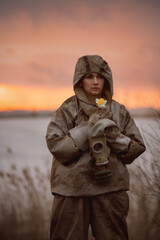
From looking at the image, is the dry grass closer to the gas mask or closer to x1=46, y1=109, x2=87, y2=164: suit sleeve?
x1=46, y1=109, x2=87, y2=164: suit sleeve

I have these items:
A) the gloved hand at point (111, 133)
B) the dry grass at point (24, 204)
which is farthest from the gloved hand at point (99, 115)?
the dry grass at point (24, 204)

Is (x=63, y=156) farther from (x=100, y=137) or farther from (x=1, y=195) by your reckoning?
(x=1, y=195)

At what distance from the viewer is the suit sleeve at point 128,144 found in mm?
2320

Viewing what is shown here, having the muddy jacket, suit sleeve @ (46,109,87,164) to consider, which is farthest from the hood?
suit sleeve @ (46,109,87,164)

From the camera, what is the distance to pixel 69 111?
8.11 ft

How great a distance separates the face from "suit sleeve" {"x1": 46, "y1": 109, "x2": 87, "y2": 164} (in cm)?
32

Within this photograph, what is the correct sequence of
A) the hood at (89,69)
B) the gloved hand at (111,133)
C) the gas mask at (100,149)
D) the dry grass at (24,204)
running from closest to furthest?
the gas mask at (100,149) < the gloved hand at (111,133) < the hood at (89,69) < the dry grass at (24,204)

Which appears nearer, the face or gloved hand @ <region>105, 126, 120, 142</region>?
gloved hand @ <region>105, 126, 120, 142</region>

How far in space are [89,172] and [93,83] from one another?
726 millimetres

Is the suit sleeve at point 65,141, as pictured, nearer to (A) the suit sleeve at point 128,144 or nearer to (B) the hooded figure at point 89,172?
(B) the hooded figure at point 89,172

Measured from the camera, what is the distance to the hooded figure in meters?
2.27

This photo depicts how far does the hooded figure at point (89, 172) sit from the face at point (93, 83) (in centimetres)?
3

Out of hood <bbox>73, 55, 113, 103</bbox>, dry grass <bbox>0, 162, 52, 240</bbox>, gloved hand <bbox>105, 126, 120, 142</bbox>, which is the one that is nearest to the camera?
gloved hand <bbox>105, 126, 120, 142</bbox>

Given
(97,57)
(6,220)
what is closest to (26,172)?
(6,220)
